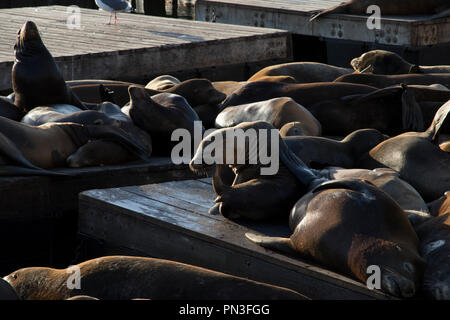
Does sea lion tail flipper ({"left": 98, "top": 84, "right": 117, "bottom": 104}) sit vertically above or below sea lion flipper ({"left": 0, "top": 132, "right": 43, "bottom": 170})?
above

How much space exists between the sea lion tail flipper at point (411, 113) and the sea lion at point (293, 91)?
0.42 meters

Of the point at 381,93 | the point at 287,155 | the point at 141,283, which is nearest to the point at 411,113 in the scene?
the point at 381,93

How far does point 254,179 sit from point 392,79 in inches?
129

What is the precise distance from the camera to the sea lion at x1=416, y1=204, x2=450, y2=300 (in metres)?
3.66

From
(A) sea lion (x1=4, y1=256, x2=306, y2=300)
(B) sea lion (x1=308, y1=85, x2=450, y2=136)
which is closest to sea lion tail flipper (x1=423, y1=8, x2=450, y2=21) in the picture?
(B) sea lion (x1=308, y1=85, x2=450, y2=136)

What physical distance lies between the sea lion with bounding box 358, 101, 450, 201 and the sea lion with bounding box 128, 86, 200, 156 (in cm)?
153

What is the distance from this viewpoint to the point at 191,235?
15.0 ft

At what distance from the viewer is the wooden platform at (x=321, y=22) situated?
11.6 meters

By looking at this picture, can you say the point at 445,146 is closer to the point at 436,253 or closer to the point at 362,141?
the point at 362,141

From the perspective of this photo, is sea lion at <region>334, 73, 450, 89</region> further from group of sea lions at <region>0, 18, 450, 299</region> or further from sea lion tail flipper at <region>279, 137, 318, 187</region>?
sea lion tail flipper at <region>279, 137, 318, 187</region>

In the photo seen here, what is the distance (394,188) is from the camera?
4.74 m
